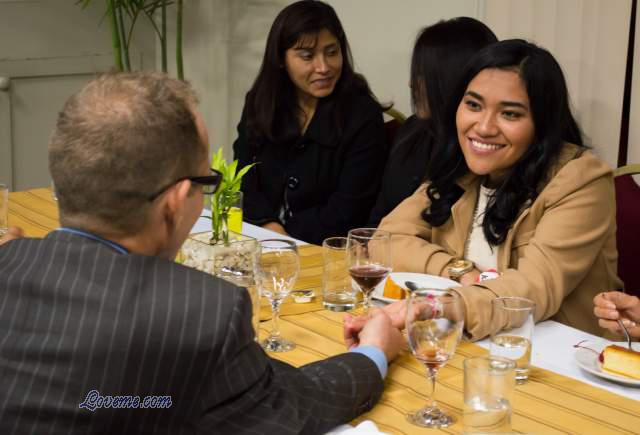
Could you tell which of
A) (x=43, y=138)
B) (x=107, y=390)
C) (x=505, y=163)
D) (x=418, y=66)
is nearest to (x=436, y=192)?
(x=505, y=163)

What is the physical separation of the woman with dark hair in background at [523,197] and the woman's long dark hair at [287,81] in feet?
3.52

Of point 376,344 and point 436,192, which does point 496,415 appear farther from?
point 436,192

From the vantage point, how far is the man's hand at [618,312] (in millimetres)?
1969

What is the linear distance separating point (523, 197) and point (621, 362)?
77 cm

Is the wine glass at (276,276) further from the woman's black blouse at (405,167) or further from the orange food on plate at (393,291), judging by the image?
the woman's black blouse at (405,167)

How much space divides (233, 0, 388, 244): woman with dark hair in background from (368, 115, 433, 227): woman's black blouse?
0.25m

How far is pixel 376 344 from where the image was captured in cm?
167

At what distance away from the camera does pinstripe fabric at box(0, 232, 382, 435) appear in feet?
4.03

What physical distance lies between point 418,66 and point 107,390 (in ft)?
6.89

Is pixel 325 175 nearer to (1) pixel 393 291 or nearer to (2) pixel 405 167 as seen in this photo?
(2) pixel 405 167

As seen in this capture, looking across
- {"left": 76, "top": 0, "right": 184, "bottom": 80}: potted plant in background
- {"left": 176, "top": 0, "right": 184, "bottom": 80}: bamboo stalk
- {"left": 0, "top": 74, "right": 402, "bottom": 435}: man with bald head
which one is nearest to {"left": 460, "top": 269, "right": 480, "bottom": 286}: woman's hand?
{"left": 0, "top": 74, "right": 402, "bottom": 435}: man with bald head

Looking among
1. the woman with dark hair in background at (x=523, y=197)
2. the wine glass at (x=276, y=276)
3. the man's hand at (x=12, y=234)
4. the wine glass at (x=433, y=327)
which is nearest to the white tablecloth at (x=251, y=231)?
the woman with dark hair in background at (x=523, y=197)

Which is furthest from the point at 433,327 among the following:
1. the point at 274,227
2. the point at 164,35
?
the point at 164,35

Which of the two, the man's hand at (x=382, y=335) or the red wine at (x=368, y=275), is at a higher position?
the red wine at (x=368, y=275)
